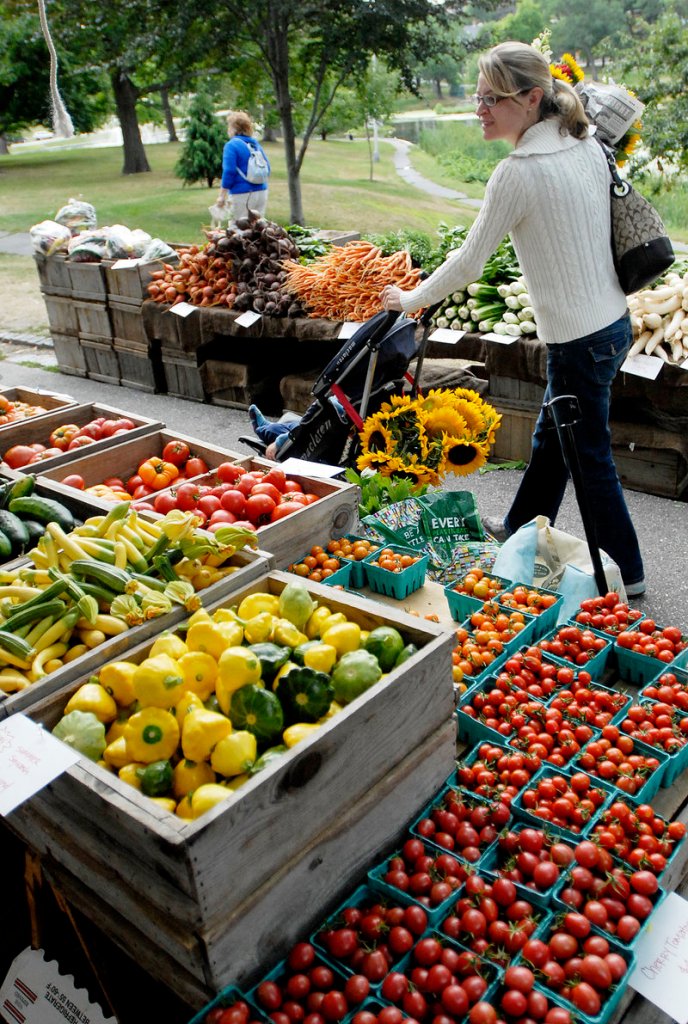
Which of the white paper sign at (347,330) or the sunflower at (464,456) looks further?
the white paper sign at (347,330)

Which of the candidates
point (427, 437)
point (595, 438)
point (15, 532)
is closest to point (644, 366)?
→ point (595, 438)

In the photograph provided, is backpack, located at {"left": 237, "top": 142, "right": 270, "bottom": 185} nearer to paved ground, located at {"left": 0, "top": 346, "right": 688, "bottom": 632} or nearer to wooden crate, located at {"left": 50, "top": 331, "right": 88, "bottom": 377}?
wooden crate, located at {"left": 50, "top": 331, "right": 88, "bottom": 377}

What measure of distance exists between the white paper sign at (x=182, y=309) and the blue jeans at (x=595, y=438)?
13.5ft

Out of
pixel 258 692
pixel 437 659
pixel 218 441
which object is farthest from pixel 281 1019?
pixel 218 441

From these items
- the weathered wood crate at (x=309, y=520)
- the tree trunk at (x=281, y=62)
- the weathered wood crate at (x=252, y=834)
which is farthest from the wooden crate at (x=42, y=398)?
the tree trunk at (x=281, y=62)

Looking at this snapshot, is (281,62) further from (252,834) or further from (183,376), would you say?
(252,834)

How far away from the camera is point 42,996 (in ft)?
6.77

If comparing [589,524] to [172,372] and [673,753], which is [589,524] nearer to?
[673,753]

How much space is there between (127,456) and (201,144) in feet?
69.2

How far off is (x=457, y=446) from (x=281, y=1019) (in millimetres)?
2623

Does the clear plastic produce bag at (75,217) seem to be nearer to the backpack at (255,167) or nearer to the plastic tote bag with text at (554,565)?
the backpack at (255,167)

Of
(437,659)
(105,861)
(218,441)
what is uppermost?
(437,659)

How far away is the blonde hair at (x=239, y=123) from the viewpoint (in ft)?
31.5

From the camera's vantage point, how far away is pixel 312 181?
2481 centimetres
